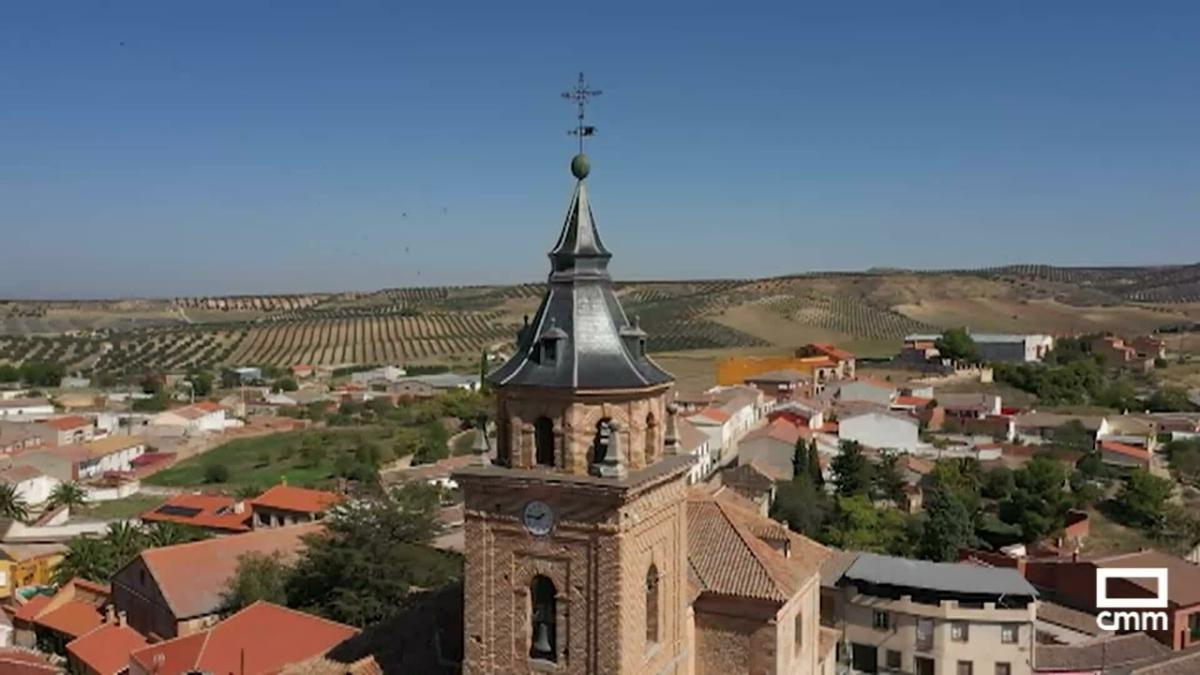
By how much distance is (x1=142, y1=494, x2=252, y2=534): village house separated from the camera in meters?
51.8

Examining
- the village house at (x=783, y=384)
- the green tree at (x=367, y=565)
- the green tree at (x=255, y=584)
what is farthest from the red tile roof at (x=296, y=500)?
the village house at (x=783, y=384)

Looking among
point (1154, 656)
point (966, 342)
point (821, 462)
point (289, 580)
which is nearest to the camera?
point (1154, 656)

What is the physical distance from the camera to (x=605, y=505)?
1530cm

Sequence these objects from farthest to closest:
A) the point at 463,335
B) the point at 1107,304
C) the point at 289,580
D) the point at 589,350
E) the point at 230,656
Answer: the point at 1107,304 < the point at 463,335 < the point at 289,580 < the point at 230,656 < the point at 589,350

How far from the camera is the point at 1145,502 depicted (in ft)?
164

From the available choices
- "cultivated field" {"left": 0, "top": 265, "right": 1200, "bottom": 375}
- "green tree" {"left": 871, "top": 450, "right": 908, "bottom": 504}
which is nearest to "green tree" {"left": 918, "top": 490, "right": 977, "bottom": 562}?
"green tree" {"left": 871, "top": 450, "right": 908, "bottom": 504}

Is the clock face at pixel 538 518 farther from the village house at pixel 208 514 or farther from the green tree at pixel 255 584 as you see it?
the village house at pixel 208 514

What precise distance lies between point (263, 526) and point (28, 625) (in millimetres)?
14774

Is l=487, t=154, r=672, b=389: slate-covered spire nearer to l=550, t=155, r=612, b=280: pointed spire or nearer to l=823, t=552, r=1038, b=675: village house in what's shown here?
l=550, t=155, r=612, b=280: pointed spire

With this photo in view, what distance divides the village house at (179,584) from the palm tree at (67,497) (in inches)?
1039

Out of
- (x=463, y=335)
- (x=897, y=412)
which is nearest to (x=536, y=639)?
(x=897, y=412)

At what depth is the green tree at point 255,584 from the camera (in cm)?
3512

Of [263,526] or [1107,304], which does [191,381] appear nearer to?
[263,526]

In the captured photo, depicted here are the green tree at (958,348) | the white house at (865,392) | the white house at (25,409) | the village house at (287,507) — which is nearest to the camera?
the village house at (287,507)
